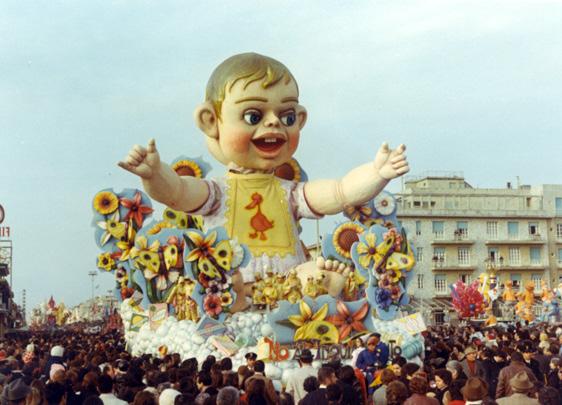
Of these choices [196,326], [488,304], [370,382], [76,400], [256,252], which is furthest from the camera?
[488,304]

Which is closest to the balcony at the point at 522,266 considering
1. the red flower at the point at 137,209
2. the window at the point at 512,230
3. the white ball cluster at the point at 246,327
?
the window at the point at 512,230

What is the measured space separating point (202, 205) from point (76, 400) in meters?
10.4

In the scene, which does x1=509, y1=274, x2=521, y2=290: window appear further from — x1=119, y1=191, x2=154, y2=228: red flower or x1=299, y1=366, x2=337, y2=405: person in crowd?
x1=299, y1=366, x2=337, y2=405: person in crowd

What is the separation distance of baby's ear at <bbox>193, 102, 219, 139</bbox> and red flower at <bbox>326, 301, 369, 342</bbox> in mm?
5256

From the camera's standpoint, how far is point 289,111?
17.7 metres

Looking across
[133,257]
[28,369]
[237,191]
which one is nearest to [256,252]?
[237,191]

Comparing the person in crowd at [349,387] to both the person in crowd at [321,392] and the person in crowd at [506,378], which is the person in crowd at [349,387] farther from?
the person in crowd at [506,378]

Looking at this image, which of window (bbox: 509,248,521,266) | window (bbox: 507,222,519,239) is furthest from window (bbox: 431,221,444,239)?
window (bbox: 509,248,521,266)

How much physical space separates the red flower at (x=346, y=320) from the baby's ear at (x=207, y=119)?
5.26 meters

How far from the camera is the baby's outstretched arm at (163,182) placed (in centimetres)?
1577

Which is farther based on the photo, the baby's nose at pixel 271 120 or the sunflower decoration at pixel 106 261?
the sunflower decoration at pixel 106 261

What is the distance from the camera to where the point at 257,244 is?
1769 centimetres

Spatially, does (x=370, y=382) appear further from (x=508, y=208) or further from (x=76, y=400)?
(x=508, y=208)

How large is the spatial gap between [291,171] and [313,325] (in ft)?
20.4
